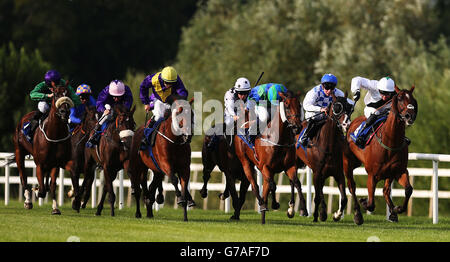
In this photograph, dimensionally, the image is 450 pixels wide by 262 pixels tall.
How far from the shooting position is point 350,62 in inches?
1564

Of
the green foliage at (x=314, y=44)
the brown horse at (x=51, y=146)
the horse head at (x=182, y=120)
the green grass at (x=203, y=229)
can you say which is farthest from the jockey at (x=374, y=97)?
the green foliage at (x=314, y=44)

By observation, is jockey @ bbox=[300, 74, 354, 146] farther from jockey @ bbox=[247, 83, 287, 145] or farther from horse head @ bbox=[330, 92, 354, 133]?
jockey @ bbox=[247, 83, 287, 145]

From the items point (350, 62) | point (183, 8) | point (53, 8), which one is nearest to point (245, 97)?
point (350, 62)

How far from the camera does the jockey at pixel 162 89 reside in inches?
640

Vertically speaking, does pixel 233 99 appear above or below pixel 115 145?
above

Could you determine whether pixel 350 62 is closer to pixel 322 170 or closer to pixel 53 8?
pixel 53 8

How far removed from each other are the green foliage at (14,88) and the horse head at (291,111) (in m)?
17.6

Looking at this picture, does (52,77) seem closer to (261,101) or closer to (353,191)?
(261,101)

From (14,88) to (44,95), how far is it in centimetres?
1469

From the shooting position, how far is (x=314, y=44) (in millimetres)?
42312

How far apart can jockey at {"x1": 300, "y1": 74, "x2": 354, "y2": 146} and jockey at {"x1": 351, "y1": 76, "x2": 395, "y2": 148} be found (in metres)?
0.38

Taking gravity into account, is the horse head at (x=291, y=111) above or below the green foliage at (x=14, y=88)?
below

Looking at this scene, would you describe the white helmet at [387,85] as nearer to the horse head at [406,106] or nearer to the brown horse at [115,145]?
the horse head at [406,106]

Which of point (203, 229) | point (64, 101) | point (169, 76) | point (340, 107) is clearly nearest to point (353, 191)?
point (340, 107)
